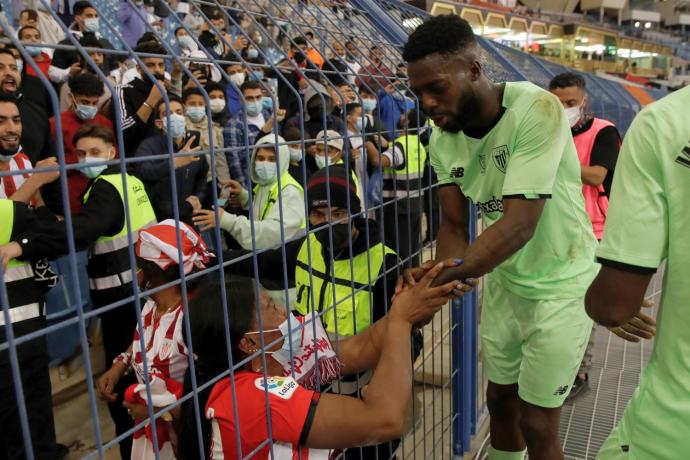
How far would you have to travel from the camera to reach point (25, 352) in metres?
2.07

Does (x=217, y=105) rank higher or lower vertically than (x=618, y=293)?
higher

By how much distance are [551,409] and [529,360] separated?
0.56 feet

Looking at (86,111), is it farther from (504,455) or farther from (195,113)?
A: (504,455)

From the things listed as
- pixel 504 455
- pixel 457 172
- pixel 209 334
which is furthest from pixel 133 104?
pixel 504 455

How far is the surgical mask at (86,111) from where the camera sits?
2389 mm

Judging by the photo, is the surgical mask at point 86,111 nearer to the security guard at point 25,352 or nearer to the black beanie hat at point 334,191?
the security guard at point 25,352

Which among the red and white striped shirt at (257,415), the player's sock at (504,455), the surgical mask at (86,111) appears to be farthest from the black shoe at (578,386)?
the surgical mask at (86,111)

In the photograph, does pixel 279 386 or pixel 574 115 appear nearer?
pixel 279 386

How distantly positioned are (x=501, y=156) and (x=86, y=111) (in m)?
1.74

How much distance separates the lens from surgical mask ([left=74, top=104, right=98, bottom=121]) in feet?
7.84

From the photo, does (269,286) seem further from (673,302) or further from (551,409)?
(673,302)

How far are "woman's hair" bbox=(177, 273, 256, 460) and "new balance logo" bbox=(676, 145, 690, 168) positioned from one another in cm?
88

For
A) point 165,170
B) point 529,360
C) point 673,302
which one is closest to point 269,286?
point 165,170

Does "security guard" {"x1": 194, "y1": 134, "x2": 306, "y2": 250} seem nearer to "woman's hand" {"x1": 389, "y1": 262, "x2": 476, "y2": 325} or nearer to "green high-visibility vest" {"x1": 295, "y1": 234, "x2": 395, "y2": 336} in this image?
"green high-visibility vest" {"x1": 295, "y1": 234, "x2": 395, "y2": 336}
